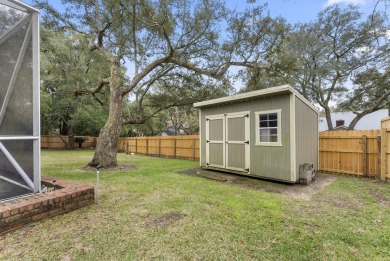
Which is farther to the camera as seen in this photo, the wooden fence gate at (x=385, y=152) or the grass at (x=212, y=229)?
the wooden fence gate at (x=385, y=152)

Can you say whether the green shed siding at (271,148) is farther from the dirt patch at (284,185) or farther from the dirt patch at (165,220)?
the dirt patch at (165,220)

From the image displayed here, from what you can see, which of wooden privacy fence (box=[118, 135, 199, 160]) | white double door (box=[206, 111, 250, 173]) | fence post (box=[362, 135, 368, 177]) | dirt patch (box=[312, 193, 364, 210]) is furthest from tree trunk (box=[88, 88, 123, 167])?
fence post (box=[362, 135, 368, 177])

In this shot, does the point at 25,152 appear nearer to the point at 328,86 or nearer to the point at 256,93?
the point at 256,93

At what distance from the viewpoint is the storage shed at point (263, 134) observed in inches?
206

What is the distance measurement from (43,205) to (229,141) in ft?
16.4

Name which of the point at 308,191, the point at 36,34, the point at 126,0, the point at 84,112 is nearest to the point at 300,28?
the point at 126,0

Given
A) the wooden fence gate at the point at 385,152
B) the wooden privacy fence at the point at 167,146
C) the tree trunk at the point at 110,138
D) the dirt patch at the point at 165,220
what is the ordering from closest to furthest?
the dirt patch at the point at 165,220 < the wooden fence gate at the point at 385,152 < the tree trunk at the point at 110,138 < the wooden privacy fence at the point at 167,146

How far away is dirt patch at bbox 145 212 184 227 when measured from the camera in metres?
2.90

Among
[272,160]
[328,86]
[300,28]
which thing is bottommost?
[272,160]

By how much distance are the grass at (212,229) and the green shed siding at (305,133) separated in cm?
147

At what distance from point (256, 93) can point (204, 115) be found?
242cm

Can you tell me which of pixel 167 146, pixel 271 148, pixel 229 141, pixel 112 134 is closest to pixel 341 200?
pixel 271 148

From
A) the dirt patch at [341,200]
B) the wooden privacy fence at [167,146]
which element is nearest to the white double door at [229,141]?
the dirt patch at [341,200]

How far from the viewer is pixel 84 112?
1645 cm
